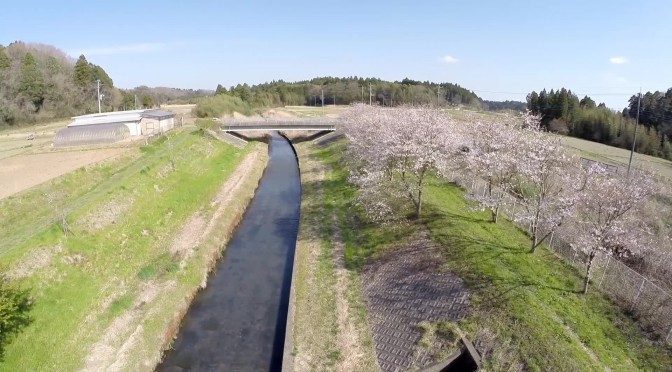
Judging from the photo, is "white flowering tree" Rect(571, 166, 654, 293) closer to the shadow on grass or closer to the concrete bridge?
→ the shadow on grass

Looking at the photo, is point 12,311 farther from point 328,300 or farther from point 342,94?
point 342,94

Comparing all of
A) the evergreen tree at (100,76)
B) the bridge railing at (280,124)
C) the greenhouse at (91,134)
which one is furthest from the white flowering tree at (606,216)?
the evergreen tree at (100,76)

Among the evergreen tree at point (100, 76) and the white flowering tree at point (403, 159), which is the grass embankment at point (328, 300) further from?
the evergreen tree at point (100, 76)

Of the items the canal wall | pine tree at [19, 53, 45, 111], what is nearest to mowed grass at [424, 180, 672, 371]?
the canal wall

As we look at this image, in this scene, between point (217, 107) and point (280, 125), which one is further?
point (217, 107)

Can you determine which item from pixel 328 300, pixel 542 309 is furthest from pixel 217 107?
pixel 542 309

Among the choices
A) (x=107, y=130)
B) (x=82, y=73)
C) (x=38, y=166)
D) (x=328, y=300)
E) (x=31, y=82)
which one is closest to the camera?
(x=328, y=300)

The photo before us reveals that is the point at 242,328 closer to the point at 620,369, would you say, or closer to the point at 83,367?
the point at 83,367
